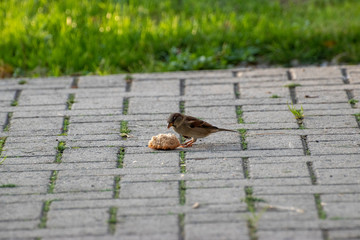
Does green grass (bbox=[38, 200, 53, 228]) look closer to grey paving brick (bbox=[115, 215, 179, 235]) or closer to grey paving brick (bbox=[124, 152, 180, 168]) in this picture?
grey paving brick (bbox=[115, 215, 179, 235])

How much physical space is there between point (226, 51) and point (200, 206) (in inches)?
136

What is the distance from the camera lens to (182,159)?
4.36 m

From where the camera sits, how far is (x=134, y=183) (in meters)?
3.94

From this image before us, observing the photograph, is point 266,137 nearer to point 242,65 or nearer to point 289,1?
point 242,65

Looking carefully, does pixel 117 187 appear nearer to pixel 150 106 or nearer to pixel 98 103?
pixel 150 106

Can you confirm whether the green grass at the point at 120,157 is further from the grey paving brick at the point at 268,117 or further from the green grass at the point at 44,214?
the grey paving brick at the point at 268,117

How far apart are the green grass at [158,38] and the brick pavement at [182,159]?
1.49 ft

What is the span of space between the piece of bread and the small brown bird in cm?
13

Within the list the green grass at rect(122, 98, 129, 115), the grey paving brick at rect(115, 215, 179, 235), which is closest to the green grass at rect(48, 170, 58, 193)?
the grey paving brick at rect(115, 215, 179, 235)

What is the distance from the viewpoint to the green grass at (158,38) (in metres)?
6.61

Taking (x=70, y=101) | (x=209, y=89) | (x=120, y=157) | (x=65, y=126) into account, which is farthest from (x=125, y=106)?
(x=120, y=157)

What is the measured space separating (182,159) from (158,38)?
2.90m

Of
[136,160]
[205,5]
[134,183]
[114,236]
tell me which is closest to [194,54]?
[205,5]

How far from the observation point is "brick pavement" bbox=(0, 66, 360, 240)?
340 centimetres
